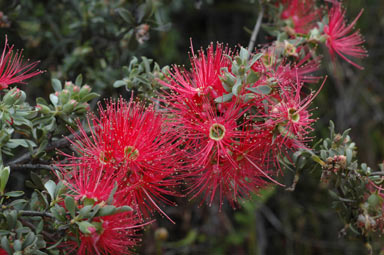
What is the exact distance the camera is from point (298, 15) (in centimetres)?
227

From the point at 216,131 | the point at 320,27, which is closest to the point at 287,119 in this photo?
the point at 216,131

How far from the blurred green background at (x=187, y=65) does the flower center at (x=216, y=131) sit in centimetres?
97

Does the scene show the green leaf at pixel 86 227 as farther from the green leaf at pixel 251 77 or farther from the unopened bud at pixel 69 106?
the green leaf at pixel 251 77

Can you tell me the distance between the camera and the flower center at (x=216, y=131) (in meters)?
1.53

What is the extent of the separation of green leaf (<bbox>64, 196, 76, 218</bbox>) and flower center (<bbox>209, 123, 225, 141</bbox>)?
0.54 meters

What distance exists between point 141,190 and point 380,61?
2.92m

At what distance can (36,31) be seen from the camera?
2.70m

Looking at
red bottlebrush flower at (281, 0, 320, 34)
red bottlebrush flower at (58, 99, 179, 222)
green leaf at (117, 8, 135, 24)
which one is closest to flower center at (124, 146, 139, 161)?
red bottlebrush flower at (58, 99, 179, 222)

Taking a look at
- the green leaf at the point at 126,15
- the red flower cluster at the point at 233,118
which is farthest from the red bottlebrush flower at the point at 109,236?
the green leaf at the point at 126,15

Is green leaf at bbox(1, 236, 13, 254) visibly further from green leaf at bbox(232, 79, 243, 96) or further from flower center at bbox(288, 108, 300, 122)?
flower center at bbox(288, 108, 300, 122)

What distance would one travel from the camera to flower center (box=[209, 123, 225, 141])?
1.53 m

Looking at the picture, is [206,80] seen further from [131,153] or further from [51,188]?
[51,188]

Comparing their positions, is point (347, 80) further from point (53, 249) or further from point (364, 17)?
point (53, 249)

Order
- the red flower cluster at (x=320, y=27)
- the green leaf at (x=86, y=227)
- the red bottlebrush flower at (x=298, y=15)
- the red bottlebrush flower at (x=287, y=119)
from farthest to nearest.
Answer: the red bottlebrush flower at (x=298, y=15) < the red flower cluster at (x=320, y=27) < the red bottlebrush flower at (x=287, y=119) < the green leaf at (x=86, y=227)
